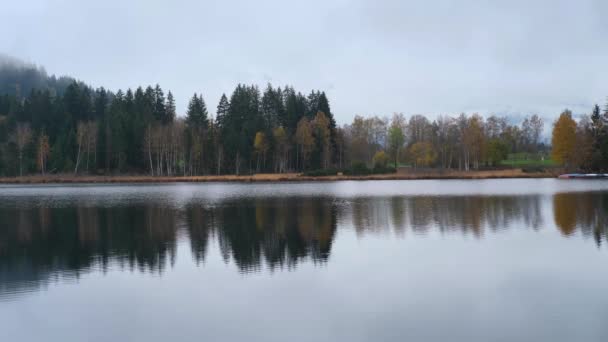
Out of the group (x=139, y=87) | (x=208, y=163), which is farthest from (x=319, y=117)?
(x=139, y=87)

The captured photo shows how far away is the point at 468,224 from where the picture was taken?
24438 millimetres

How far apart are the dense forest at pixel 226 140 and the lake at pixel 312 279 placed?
62.7 m

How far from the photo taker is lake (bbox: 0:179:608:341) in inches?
409

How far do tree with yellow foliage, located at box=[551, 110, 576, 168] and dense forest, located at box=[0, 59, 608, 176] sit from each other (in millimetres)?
177

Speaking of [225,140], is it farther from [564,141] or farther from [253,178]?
[564,141]

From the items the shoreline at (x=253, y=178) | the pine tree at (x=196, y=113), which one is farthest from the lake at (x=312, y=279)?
the pine tree at (x=196, y=113)

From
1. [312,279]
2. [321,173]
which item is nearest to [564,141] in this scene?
[321,173]

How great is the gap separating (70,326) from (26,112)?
367 feet

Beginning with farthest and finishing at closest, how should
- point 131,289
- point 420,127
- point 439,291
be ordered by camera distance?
point 420,127, point 131,289, point 439,291

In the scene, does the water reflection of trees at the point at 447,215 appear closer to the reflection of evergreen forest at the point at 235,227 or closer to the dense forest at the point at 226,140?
the reflection of evergreen forest at the point at 235,227

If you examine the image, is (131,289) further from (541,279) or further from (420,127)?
(420,127)

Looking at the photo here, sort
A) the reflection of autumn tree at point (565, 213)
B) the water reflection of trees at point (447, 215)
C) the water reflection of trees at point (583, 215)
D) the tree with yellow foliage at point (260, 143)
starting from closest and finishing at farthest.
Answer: the water reflection of trees at point (583, 215) → the reflection of autumn tree at point (565, 213) → the water reflection of trees at point (447, 215) → the tree with yellow foliage at point (260, 143)

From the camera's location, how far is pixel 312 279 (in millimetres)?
14242

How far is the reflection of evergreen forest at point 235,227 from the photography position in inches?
679
